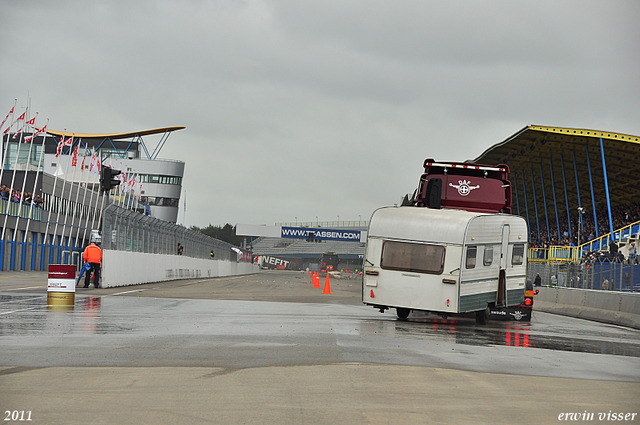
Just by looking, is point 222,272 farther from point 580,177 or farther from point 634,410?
point 634,410

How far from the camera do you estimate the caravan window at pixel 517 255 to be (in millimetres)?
19469

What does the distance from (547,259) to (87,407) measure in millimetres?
49028

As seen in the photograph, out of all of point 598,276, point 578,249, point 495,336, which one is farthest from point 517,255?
point 578,249

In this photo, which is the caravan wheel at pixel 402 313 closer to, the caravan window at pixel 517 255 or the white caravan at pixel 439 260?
the white caravan at pixel 439 260

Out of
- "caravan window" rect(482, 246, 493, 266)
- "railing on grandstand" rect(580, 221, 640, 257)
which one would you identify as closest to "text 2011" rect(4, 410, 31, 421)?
"caravan window" rect(482, 246, 493, 266)

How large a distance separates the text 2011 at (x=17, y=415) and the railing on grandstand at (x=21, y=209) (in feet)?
167

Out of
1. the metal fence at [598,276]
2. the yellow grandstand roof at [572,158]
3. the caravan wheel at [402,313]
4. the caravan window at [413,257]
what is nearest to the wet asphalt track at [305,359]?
the caravan wheel at [402,313]

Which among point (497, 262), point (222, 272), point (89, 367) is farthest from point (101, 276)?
point (222, 272)

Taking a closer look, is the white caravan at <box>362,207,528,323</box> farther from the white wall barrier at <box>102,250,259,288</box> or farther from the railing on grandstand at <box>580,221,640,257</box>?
the railing on grandstand at <box>580,221,640,257</box>

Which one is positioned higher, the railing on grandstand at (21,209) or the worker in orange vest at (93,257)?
the railing on grandstand at (21,209)

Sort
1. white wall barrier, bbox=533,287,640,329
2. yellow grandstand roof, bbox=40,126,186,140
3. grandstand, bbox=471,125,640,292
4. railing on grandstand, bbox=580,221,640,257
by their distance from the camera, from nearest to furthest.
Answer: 1. white wall barrier, bbox=533,287,640,329
2. grandstand, bbox=471,125,640,292
3. railing on grandstand, bbox=580,221,640,257
4. yellow grandstand roof, bbox=40,126,186,140

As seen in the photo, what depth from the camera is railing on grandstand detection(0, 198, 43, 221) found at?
54.4m

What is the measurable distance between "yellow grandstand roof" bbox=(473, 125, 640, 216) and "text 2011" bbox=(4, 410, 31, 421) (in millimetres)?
42206

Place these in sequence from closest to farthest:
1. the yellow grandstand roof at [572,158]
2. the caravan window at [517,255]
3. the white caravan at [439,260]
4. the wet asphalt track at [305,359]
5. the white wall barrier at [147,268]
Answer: the wet asphalt track at [305,359]
the white caravan at [439,260]
the caravan window at [517,255]
the white wall barrier at [147,268]
the yellow grandstand roof at [572,158]
